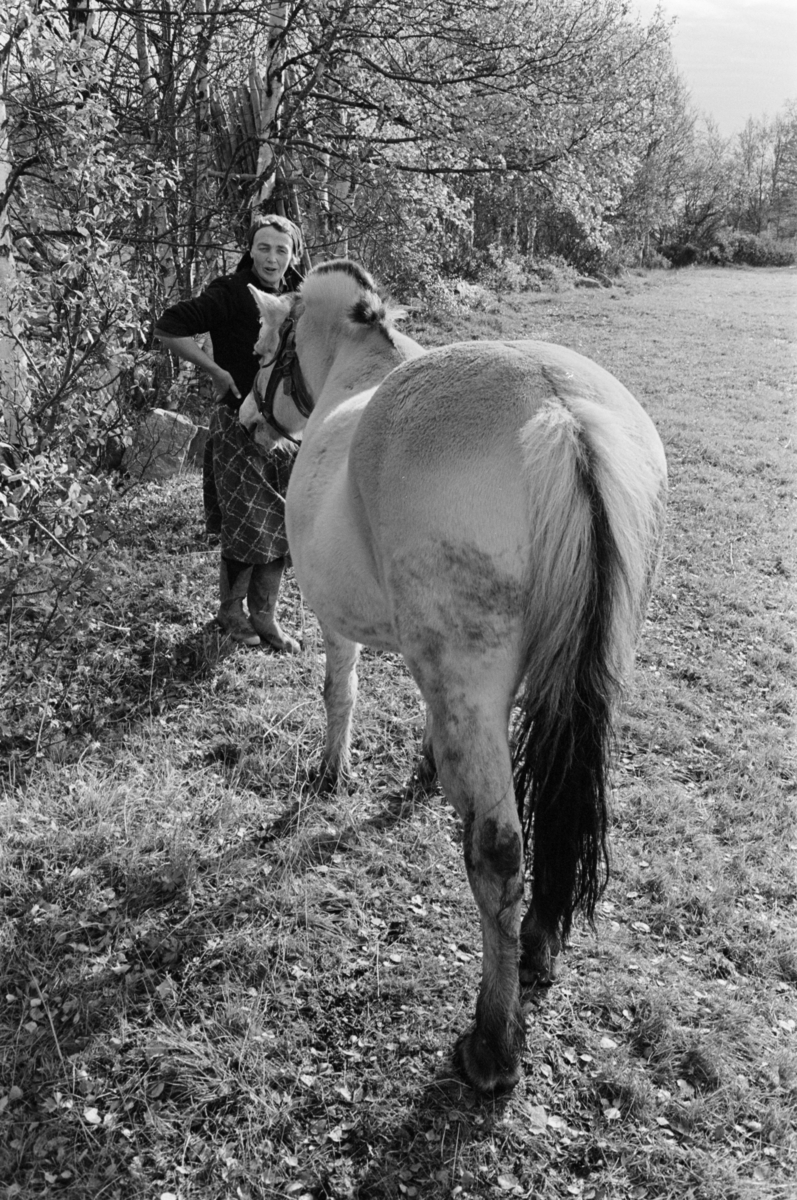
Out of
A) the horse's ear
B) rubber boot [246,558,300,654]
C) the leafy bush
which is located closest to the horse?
the horse's ear

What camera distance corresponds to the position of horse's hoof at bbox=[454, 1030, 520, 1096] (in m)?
2.42

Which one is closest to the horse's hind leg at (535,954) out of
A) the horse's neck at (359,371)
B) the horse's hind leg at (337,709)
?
the horse's hind leg at (337,709)

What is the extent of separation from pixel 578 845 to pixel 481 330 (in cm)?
1508

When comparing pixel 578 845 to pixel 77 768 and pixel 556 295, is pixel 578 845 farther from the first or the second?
pixel 556 295

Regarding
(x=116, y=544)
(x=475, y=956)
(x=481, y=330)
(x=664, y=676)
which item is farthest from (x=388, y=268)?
(x=475, y=956)

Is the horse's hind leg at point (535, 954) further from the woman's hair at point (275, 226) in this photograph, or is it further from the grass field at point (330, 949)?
the woman's hair at point (275, 226)

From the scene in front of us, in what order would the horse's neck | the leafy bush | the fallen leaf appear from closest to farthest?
1. the fallen leaf
2. the horse's neck
3. the leafy bush

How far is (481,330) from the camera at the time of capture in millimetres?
16047

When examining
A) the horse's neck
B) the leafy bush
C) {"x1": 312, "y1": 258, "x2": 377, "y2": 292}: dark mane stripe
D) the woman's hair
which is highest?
the leafy bush

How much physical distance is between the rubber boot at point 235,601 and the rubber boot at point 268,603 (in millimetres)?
55

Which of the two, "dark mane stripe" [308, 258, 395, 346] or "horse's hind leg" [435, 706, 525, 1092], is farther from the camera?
"dark mane stripe" [308, 258, 395, 346]

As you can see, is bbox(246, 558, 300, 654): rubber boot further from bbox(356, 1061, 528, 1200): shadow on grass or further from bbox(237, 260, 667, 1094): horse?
bbox(356, 1061, 528, 1200): shadow on grass

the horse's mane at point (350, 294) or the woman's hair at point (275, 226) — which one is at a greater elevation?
the woman's hair at point (275, 226)

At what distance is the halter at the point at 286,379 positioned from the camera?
3.90 metres
